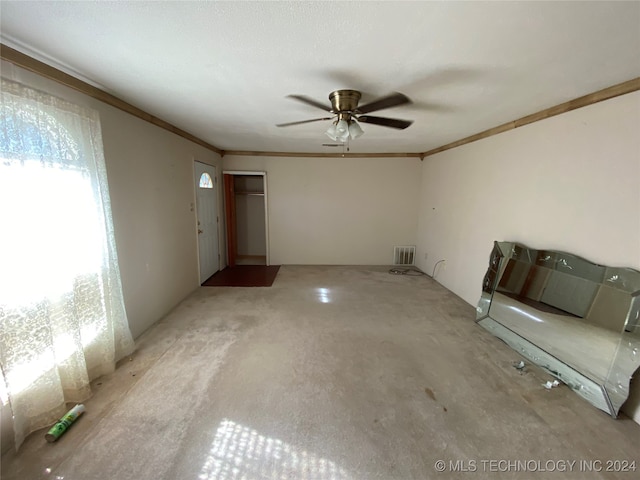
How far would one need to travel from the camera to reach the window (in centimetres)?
442

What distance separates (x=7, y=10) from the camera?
1.20 m

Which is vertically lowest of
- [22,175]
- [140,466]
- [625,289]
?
[140,466]

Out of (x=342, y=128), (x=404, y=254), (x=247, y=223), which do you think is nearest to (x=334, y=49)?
(x=342, y=128)

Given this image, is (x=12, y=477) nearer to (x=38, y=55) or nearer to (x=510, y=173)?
(x=38, y=55)

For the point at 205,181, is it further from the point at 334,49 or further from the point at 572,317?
the point at 572,317

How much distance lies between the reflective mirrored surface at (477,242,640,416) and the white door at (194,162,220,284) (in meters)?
4.20

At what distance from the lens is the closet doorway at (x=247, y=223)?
577cm

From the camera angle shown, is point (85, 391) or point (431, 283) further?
point (431, 283)

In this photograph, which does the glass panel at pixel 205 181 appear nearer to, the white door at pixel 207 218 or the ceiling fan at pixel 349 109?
the white door at pixel 207 218

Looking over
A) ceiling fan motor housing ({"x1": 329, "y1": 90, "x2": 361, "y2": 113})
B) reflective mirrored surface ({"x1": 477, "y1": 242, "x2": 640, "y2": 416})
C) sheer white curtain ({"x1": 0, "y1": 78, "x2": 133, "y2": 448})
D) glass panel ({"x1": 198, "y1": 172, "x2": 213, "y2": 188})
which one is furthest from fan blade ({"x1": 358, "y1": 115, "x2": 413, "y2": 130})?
glass panel ({"x1": 198, "y1": 172, "x2": 213, "y2": 188})

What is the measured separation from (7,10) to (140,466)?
2315 millimetres

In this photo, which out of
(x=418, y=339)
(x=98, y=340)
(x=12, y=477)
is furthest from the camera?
(x=418, y=339)

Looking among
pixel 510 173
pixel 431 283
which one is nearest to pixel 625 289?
pixel 510 173

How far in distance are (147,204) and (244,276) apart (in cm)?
239
